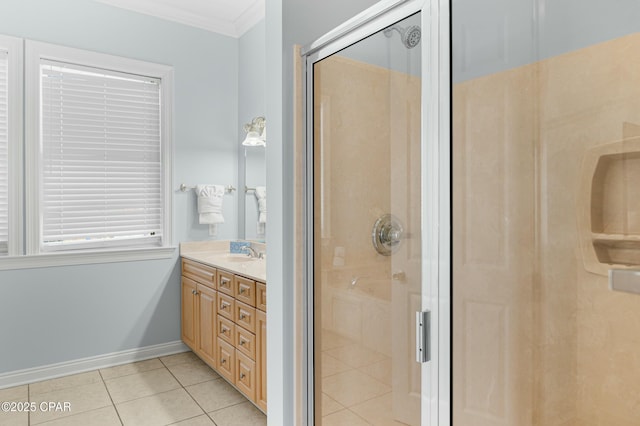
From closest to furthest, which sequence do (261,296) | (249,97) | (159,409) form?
(261,296) → (159,409) → (249,97)

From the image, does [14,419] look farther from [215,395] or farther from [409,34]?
[409,34]

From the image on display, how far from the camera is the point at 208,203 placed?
342cm

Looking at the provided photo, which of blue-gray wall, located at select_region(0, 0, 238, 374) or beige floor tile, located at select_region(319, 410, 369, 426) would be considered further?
blue-gray wall, located at select_region(0, 0, 238, 374)

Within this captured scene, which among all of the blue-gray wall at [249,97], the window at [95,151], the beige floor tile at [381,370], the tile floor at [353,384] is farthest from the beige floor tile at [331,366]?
the window at [95,151]

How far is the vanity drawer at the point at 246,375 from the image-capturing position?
2.29m

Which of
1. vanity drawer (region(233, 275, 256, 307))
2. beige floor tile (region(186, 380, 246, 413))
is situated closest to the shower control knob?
vanity drawer (region(233, 275, 256, 307))

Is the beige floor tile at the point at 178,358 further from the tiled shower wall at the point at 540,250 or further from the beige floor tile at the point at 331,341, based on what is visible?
the tiled shower wall at the point at 540,250

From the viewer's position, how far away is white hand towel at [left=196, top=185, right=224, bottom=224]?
3410 mm

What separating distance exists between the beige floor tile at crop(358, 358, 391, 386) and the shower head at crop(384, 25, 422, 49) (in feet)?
3.01

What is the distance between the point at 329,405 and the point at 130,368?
215 centimetres

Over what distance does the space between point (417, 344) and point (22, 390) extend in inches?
111

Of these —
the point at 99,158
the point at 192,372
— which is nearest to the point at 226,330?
the point at 192,372

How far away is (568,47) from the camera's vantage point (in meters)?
0.84

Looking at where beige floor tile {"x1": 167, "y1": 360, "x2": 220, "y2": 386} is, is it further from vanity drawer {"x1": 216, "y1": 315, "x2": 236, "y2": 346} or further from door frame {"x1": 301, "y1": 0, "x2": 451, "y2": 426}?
door frame {"x1": 301, "y1": 0, "x2": 451, "y2": 426}
